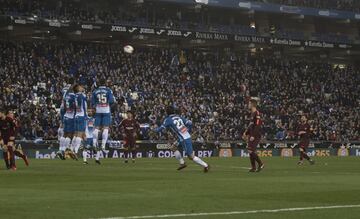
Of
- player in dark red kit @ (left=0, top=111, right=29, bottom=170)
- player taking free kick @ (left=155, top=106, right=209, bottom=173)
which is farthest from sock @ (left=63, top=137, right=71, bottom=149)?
player taking free kick @ (left=155, top=106, right=209, bottom=173)

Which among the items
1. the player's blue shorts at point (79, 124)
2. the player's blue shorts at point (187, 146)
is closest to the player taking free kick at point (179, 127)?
the player's blue shorts at point (187, 146)

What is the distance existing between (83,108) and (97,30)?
30375mm

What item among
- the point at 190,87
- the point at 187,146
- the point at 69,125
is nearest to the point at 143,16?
the point at 190,87

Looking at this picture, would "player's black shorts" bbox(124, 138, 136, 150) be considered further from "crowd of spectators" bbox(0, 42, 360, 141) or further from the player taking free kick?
"crowd of spectators" bbox(0, 42, 360, 141)

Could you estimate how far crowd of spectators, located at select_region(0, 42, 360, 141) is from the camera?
48.0 metres

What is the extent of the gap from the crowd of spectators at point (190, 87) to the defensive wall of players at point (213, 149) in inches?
60.2

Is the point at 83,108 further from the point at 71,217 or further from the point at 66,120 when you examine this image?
the point at 71,217

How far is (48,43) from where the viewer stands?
189ft

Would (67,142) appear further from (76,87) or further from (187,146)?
(187,146)

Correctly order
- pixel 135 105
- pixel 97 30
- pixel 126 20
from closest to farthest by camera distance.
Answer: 1. pixel 135 105
2. pixel 97 30
3. pixel 126 20

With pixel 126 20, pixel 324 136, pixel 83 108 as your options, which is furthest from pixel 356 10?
pixel 83 108

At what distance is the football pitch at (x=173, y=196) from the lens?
11.9 meters

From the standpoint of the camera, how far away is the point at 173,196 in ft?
47.9

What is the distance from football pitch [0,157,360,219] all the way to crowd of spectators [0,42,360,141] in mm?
25443
